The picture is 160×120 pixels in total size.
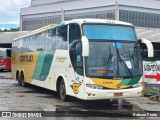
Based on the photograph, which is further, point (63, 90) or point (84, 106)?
Result: point (63, 90)

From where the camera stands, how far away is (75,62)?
13789mm

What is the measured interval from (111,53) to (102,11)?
68609 millimetres

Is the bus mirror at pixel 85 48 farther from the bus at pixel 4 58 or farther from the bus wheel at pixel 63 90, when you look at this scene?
the bus at pixel 4 58

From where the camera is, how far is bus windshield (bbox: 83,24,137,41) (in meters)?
13.4

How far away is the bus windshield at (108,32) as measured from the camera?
44.1ft

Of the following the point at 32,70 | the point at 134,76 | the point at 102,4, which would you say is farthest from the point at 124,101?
the point at 102,4

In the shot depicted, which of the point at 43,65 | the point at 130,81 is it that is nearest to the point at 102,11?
the point at 43,65

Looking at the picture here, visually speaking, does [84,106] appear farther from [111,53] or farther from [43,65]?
[43,65]

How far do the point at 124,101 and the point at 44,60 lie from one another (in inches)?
179

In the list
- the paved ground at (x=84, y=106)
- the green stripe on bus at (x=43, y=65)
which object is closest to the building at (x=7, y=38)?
the green stripe on bus at (x=43, y=65)

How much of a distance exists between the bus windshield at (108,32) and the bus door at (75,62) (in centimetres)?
40

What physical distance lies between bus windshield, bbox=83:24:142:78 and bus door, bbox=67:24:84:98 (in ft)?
1.33

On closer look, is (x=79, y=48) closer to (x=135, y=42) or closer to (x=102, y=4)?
(x=135, y=42)

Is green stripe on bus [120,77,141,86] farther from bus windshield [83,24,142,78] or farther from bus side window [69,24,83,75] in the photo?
bus side window [69,24,83,75]
